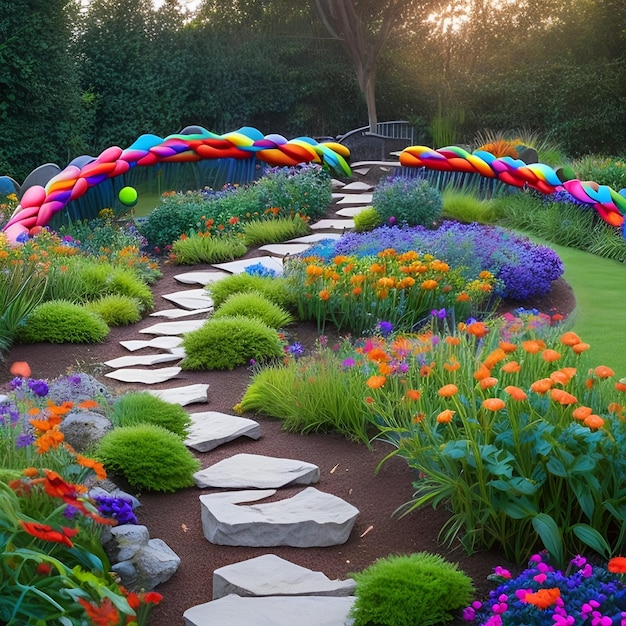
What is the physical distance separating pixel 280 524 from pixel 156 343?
344 centimetres

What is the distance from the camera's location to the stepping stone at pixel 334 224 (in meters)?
10.6

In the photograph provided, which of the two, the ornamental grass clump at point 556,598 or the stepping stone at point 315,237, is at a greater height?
the stepping stone at point 315,237

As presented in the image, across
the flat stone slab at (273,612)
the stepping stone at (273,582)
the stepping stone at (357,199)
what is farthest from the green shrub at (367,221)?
the flat stone slab at (273,612)

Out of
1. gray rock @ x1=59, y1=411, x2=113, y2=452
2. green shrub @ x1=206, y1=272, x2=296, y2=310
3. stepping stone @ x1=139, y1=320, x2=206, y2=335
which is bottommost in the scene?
stepping stone @ x1=139, y1=320, x2=206, y2=335

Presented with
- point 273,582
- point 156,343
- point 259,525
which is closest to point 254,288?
point 156,343

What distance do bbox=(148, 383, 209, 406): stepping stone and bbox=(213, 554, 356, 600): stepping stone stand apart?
83.8 inches

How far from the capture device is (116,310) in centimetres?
748

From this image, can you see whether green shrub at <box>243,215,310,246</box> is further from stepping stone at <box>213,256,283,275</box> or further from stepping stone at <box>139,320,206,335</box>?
stepping stone at <box>139,320,206,335</box>

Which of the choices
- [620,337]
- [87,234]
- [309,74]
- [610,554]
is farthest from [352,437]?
[309,74]

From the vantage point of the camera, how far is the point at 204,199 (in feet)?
37.9

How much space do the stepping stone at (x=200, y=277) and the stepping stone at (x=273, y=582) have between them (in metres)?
5.61

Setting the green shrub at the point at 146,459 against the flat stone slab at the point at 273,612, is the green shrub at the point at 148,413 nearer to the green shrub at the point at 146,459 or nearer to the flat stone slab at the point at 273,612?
the green shrub at the point at 146,459

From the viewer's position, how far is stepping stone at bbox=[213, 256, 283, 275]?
28.9ft

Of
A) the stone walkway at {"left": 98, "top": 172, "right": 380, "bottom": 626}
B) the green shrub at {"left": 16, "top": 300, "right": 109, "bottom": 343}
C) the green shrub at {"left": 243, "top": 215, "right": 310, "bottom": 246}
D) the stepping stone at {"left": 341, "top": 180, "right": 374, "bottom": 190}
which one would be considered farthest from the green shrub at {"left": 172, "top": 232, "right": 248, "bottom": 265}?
the stone walkway at {"left": 98, "top": 172, "right": 380, "bottom": 626}
